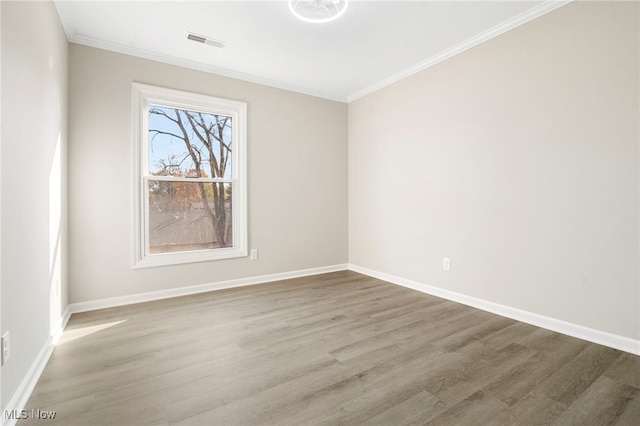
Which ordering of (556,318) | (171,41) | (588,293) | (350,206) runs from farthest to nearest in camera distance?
1. (350,206)
2. (171,41)
3. (556,318)
4. (588,293)

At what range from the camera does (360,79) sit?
387 centimetres

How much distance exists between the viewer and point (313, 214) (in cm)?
428

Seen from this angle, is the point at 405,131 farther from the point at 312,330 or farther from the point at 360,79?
the point at 312,330

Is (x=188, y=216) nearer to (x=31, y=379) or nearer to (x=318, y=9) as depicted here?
(x=31, y=379)

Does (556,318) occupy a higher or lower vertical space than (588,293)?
lower

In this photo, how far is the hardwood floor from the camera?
1.46m

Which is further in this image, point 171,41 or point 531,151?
point 171,41

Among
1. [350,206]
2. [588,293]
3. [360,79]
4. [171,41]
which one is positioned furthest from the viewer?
[350,206]

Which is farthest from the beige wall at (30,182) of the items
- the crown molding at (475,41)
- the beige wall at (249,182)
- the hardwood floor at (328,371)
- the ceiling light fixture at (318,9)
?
the crown molding at (475,41)

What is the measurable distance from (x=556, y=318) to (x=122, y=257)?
3.91 m

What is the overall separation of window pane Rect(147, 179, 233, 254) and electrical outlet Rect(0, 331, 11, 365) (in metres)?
1.90

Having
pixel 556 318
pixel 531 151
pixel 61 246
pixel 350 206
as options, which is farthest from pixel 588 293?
pixel 61 246

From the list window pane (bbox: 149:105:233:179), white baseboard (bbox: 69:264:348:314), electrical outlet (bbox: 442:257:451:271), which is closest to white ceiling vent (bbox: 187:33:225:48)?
window pane (bbox: 149:105:233:179)

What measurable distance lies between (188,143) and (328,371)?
2.88 m
